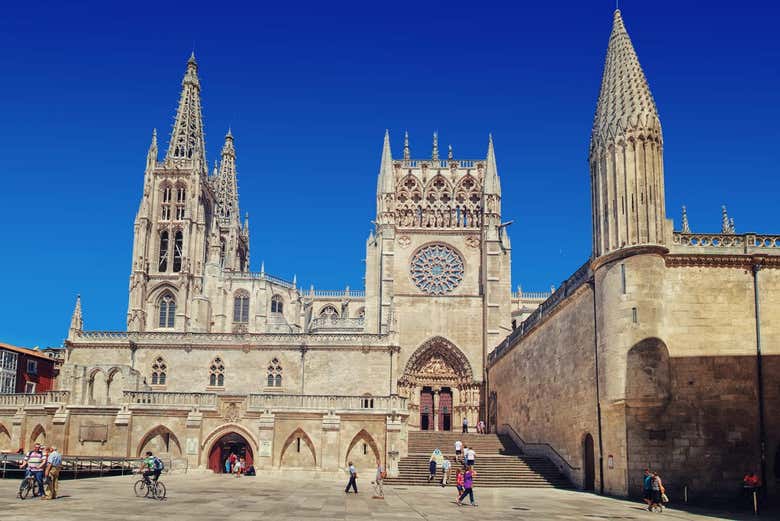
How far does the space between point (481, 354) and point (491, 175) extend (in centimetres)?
1265

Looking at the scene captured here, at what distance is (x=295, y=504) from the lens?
66.6 ft

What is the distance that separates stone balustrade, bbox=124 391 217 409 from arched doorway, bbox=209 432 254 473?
1.95 meters

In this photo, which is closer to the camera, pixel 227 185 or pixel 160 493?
pixel 160 493

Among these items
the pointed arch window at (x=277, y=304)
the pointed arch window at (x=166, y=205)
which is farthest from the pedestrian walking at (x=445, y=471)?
the pointed arch window at (x=166, y=205)

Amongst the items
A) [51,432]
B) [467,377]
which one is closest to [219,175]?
[467,377]

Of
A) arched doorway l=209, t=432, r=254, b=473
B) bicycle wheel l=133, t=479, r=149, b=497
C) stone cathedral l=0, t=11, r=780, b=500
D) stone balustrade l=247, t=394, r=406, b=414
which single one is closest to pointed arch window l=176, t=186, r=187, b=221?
stone cathedral l=0, t=11, r=780, b=500

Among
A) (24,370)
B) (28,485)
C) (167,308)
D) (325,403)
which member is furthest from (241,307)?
(28,485)

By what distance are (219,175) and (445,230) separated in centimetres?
4391

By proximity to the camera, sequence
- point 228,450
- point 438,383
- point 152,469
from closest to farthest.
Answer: point 152,469, point 228,450, point 438,383

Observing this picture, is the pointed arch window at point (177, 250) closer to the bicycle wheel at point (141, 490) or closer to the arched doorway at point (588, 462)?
the bicycle wheel at point (141, 490)

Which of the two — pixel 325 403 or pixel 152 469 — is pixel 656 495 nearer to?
pixel 152 469

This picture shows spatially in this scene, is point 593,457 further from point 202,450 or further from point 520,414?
point 202,450

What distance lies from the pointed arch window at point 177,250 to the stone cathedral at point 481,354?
413 centimetres

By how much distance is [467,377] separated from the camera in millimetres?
49062
